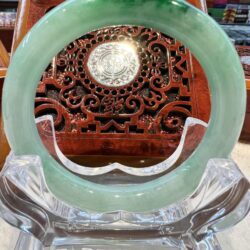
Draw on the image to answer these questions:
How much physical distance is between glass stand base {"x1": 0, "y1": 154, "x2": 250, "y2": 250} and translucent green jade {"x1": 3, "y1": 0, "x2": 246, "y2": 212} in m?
0.02

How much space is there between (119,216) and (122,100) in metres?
0.35

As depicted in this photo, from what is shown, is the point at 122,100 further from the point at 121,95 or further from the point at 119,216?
the point at 119,216

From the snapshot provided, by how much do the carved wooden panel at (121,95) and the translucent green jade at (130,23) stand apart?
30 cm

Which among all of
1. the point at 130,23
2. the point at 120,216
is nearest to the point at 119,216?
the point at 120,216

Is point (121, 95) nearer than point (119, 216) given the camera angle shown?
No

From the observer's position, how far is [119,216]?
22.3 inches

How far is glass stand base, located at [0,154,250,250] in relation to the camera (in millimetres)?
508

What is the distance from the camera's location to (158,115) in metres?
0.85

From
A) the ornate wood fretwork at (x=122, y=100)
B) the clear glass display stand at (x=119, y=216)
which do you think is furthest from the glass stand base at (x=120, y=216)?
the ornate wood fretwork at (x=122, y=100)

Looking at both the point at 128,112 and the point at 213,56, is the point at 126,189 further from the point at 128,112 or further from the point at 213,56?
the point at 128,112

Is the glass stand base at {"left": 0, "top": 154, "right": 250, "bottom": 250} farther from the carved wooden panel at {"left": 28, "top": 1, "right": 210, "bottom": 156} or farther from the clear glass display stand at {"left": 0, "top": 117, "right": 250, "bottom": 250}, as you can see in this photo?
the carved wooden panel at {"left": 28, "top": 1, "right": 210, "bottom": 156}

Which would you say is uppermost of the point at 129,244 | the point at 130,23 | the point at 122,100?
the point at 130,23

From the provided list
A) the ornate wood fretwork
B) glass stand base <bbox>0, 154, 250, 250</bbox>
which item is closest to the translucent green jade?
glass stand base <bbox>0, 154, 250, 250</bbox>

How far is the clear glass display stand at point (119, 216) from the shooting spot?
1.67 feet
